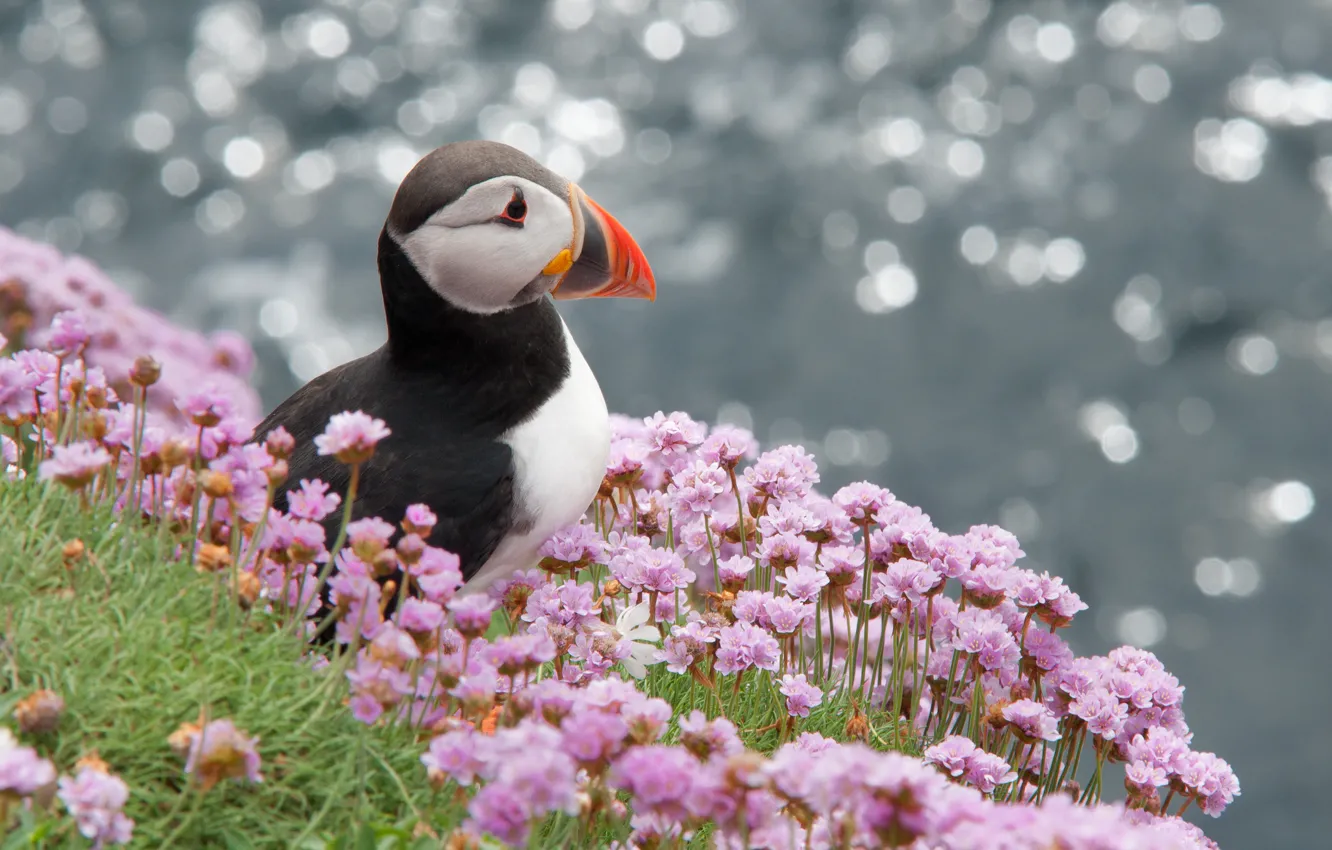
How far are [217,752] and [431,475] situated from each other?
1.34 meters

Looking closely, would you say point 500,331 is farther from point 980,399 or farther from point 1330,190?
point 1330,190

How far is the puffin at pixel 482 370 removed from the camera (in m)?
3.21

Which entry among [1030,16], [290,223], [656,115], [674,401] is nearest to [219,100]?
[290,223]

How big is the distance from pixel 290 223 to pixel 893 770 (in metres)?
12.6

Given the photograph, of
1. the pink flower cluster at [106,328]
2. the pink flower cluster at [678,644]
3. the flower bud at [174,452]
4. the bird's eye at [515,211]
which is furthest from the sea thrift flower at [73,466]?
the pink flower cluster at [106,328]

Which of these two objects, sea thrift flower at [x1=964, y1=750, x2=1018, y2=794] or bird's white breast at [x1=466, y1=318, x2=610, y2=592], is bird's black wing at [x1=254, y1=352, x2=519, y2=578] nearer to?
bird's white breast at [x1=466, y1=318, x2=610, y2=592]

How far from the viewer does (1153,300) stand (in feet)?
38.9

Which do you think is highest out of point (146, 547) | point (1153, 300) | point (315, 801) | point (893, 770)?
point (1153, 300)

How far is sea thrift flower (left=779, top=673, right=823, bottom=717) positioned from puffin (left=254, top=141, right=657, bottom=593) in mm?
742

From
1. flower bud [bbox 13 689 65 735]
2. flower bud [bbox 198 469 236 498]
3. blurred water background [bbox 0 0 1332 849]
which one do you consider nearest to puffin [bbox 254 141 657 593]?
flower bud [bbox 198 469 236 498]

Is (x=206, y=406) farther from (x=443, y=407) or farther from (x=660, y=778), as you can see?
(x=660, y=778)

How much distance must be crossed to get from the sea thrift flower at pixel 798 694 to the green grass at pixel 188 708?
605 millimetres

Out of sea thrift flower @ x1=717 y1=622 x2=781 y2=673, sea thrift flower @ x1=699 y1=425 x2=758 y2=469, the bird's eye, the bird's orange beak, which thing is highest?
the bird's orange beak

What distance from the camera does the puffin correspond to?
321 centimetres
